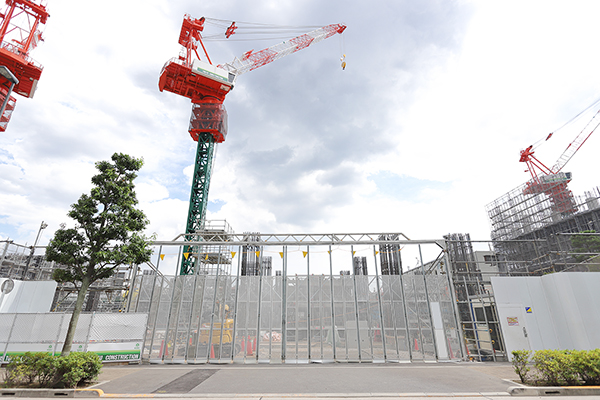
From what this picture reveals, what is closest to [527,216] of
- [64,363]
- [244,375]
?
[244,375]

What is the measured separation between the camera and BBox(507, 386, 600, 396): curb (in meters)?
8.50

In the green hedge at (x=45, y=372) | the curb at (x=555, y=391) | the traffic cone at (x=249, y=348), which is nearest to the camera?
Result: the curb at (x=555, y=391)

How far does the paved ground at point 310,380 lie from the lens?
9156mm

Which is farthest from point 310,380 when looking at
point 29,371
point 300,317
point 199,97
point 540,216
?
point 540,216

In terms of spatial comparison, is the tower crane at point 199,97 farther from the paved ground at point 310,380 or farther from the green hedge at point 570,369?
the green hedge at point 570,369

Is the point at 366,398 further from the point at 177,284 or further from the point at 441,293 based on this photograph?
the point at 177,284

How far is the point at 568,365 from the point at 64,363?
16694 mm

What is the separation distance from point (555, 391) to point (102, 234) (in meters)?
17.1

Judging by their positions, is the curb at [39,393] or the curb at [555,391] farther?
the curb at [39,393]

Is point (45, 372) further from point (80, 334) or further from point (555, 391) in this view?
point (555, 391)

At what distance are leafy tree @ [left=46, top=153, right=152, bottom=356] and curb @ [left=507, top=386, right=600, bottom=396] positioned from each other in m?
14.7

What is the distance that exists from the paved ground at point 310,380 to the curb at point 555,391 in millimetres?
485

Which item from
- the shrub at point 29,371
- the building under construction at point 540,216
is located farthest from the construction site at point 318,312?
the building under construction at point 540,216

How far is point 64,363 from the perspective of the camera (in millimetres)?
9203
